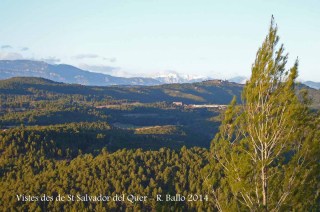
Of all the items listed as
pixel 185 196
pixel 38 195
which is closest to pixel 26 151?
pixel 38 195

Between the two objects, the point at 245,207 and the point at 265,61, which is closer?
the point at 265,61

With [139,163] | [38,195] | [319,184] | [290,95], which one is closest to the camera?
[290,95]

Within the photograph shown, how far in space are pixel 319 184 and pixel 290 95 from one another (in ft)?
23.8

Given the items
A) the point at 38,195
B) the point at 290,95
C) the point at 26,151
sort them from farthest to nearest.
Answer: the point at 26,151 → the point at 38,195 → the point at 290,95

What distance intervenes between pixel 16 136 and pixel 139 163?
172ft

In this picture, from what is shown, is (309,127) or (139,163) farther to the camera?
(139,163)

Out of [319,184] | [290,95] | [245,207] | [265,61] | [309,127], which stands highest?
[265,61]

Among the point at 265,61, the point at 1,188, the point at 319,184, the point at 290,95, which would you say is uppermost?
the point at 265,61

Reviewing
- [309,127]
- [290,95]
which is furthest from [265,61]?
[309,127]

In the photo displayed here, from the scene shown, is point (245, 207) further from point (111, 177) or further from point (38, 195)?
point (111, 177)

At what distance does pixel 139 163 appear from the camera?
127250 mm

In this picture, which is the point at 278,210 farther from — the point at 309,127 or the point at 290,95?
the point at 290,95

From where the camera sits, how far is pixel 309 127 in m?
26.5

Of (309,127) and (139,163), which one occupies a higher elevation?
(309,127)
